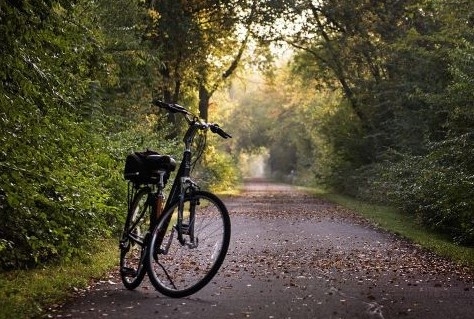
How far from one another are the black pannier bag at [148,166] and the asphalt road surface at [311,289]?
1187mm

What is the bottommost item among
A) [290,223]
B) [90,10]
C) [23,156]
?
[290,223]

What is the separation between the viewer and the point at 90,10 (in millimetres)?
11836

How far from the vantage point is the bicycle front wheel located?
579cm

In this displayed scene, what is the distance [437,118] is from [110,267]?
12535 mm

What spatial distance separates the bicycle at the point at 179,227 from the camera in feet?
19.2

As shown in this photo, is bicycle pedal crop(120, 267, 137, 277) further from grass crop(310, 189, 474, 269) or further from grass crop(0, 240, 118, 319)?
grass crop(310, 189, 474, 269)

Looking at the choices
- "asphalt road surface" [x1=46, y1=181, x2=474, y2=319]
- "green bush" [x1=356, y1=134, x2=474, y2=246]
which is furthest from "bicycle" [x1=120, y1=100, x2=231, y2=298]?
"green bush" [x1=356, y1=134, x2=474, y2=246]

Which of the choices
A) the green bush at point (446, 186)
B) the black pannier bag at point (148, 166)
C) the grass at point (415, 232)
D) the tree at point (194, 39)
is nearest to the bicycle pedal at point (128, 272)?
the black pannier bag at point (148, 166)

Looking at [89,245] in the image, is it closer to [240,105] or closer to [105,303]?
[105,303]

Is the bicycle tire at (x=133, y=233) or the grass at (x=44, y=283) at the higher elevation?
the bicycle tire at (x=133, y=233)

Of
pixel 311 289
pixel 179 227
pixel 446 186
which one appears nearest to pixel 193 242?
pixel 179 227

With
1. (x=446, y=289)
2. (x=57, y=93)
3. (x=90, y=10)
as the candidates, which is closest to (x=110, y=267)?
(x=57, y=93)

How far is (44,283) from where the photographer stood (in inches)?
240

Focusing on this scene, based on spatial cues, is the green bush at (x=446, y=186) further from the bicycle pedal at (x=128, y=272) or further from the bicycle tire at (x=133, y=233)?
the bicycle pedal at (x=128, y=272)
